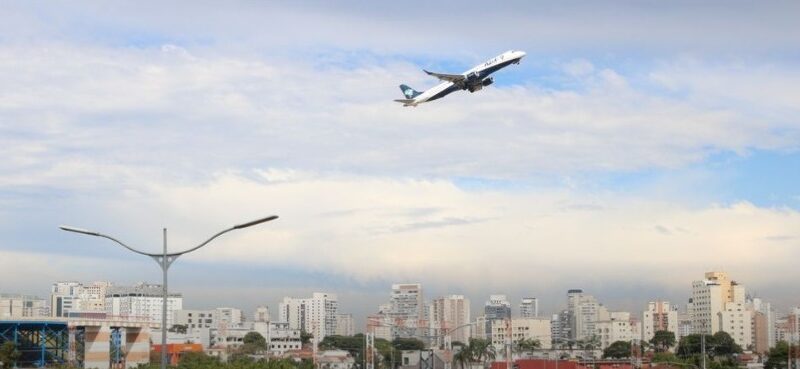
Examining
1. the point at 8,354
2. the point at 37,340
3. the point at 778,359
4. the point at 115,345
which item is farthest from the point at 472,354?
the point at 8,354

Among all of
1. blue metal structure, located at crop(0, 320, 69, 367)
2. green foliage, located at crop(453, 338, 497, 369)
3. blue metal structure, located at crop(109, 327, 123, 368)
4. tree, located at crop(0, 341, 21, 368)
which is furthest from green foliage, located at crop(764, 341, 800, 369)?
tree, located at crop(0, 341, 21, 368)

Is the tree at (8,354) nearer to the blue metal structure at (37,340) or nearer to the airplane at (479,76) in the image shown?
the blue metal structure at (37,340)

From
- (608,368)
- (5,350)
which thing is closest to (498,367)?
(608,368)

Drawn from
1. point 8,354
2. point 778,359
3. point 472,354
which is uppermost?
point 8,354

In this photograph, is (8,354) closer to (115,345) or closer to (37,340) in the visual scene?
(37,340)

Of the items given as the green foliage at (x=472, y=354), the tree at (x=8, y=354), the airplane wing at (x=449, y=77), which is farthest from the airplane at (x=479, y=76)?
the green foliage at (x=472, y=354)

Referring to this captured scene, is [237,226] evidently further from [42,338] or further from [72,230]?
[42,338]
